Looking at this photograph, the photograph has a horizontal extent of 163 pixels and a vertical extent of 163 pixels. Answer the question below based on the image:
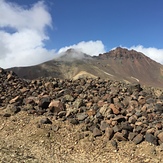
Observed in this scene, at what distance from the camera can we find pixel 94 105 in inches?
715

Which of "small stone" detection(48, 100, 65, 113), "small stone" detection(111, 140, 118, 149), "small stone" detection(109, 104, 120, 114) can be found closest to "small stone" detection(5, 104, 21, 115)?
"small stone" detection(48, 100, 65, 113)

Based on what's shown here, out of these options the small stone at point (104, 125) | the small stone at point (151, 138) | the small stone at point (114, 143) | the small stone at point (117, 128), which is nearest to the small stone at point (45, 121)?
the small stone at point (104, 125)

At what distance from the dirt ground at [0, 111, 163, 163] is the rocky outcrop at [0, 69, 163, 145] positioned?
19.1 inches

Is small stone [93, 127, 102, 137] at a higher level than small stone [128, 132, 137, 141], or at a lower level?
higher

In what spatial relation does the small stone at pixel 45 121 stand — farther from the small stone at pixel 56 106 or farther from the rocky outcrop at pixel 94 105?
the small stone at pixel 56 106

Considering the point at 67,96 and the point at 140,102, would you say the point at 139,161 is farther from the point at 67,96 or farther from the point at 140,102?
the point at 67,96

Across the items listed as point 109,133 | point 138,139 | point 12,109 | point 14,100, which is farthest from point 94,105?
point 14,100

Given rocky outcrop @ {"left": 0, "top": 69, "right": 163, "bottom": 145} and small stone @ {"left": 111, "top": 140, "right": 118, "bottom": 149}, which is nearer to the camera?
small stone @ {"left": 111, "top": 140, "right": 118, "bottom": 149}

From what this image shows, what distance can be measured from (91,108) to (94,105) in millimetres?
324

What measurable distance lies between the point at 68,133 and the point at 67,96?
162 inches

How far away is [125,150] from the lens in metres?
14.4

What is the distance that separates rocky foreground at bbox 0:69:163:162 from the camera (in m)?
15.4

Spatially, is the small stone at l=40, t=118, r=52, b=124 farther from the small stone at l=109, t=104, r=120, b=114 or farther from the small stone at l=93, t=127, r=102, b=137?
the small stone at l=109, t=104, r=120, b=114

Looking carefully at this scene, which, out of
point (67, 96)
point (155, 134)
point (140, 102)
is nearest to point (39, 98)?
point (67, 96)
